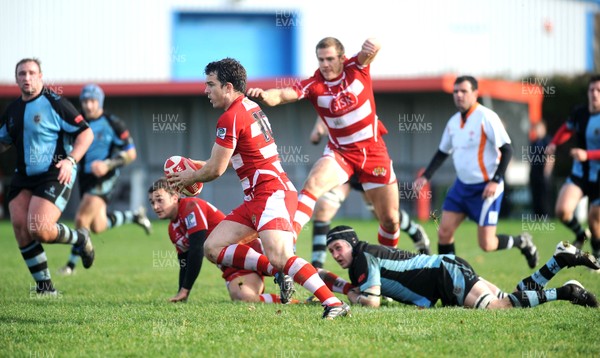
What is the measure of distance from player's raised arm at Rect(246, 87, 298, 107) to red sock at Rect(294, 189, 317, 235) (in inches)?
38.7

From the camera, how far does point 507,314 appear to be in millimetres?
6961

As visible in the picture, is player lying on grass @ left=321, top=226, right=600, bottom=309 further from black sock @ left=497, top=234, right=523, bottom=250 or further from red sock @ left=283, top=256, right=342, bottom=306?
black sock @ left=497, top=234, right=523, bottom=250

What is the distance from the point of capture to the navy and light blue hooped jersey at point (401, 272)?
7.52 metres

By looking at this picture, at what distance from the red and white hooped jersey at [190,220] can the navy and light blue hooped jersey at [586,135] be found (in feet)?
18.1

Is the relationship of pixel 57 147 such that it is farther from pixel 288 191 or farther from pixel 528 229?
pixel 528 229

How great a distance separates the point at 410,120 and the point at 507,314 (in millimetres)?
18109

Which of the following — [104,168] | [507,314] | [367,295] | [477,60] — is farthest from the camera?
[477,60]

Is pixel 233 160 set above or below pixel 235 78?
below

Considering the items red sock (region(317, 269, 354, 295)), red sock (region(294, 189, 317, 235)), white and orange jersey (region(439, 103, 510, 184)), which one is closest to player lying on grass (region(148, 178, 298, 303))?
red sock (region(317, 269, 354, 295))

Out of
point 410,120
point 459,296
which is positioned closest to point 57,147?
point 459,296

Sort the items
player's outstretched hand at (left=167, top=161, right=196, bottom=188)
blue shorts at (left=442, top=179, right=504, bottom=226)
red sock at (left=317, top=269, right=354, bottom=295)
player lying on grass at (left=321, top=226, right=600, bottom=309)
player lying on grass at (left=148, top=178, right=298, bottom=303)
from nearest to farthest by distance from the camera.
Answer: player's outstretched hand at (left=167, top=161, right=196, bottom=188), player lying on grass at (left=321, top=226, right=600, bottom=309), red sock at (left=317, top=269, right=354, bottom=295), player lying on grass at (left=148, top=178, right=298, bottom=303), blue shorts at (left=442, top=179, right=504, bottom=226)

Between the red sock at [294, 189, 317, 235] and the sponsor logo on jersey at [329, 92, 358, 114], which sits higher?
the sponsor logo on jersey at [329, 92, 358, 114]

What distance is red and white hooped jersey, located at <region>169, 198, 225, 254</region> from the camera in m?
8.23

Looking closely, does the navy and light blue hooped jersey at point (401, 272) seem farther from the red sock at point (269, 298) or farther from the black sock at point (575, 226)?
the black sock at point (575, 226)
